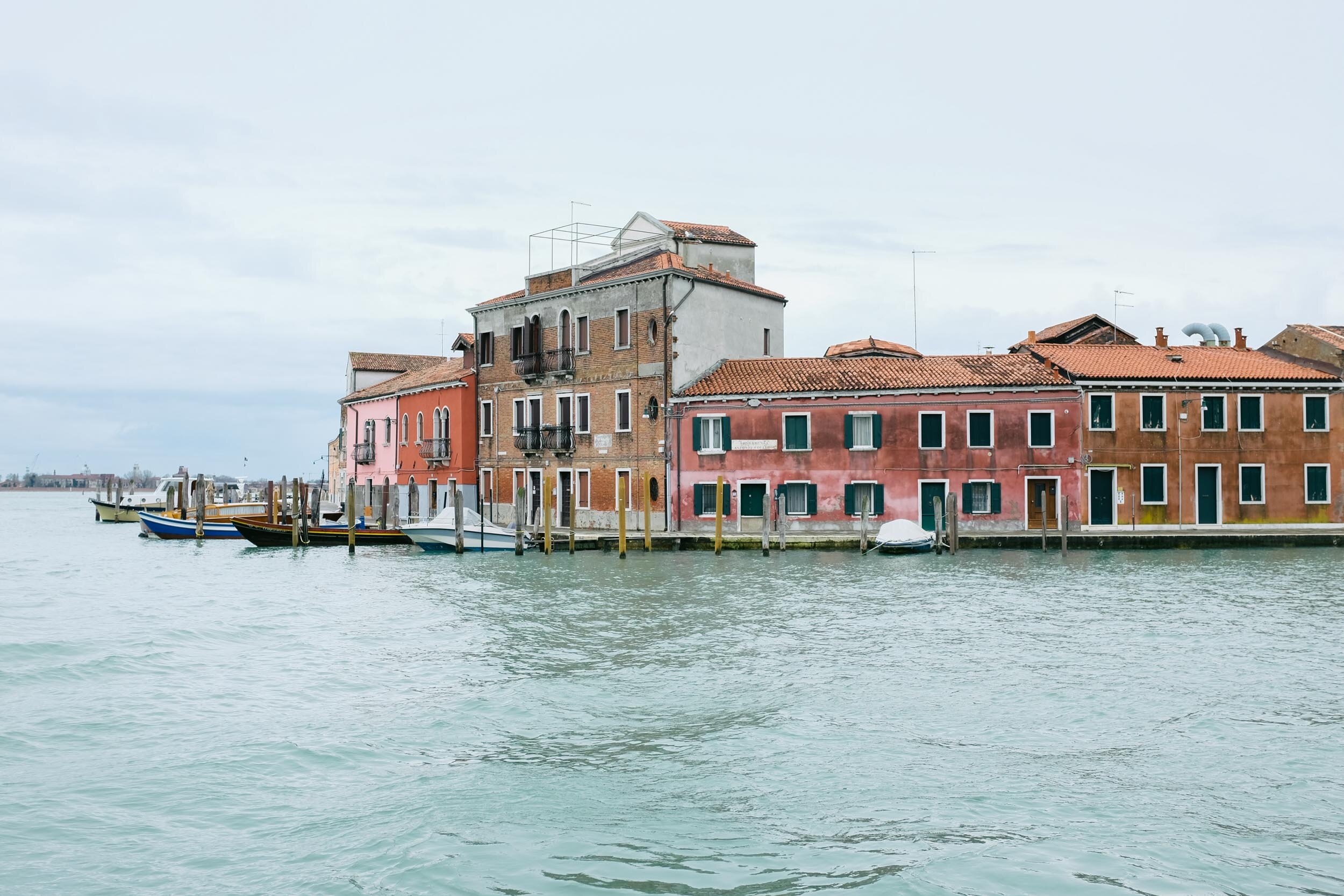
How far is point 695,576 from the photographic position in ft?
80.3

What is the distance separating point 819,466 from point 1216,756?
888 inches

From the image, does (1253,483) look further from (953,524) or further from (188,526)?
(188,526)

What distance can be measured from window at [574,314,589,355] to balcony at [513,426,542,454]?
9.46ft

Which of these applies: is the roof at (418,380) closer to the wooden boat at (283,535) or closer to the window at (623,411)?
the wooden boat at (283,535)

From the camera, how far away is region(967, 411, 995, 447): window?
1251 inches

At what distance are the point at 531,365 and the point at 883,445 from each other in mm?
11828

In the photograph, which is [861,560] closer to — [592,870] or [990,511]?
[990,511]

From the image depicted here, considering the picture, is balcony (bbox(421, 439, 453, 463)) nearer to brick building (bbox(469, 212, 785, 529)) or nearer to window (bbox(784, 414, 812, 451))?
brick building (bbox(469, 212, 785, 529))

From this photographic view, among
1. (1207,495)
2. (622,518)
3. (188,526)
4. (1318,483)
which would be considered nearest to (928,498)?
(1207,495)

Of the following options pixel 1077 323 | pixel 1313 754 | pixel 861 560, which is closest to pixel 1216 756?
pixel 1313 754

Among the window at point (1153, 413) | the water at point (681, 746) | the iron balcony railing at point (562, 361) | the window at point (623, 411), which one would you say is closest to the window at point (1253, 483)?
the window at point (1153, 413)

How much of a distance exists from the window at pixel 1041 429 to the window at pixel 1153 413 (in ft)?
9.03

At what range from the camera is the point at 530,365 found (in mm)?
36719

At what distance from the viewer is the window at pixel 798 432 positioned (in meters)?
32.3
